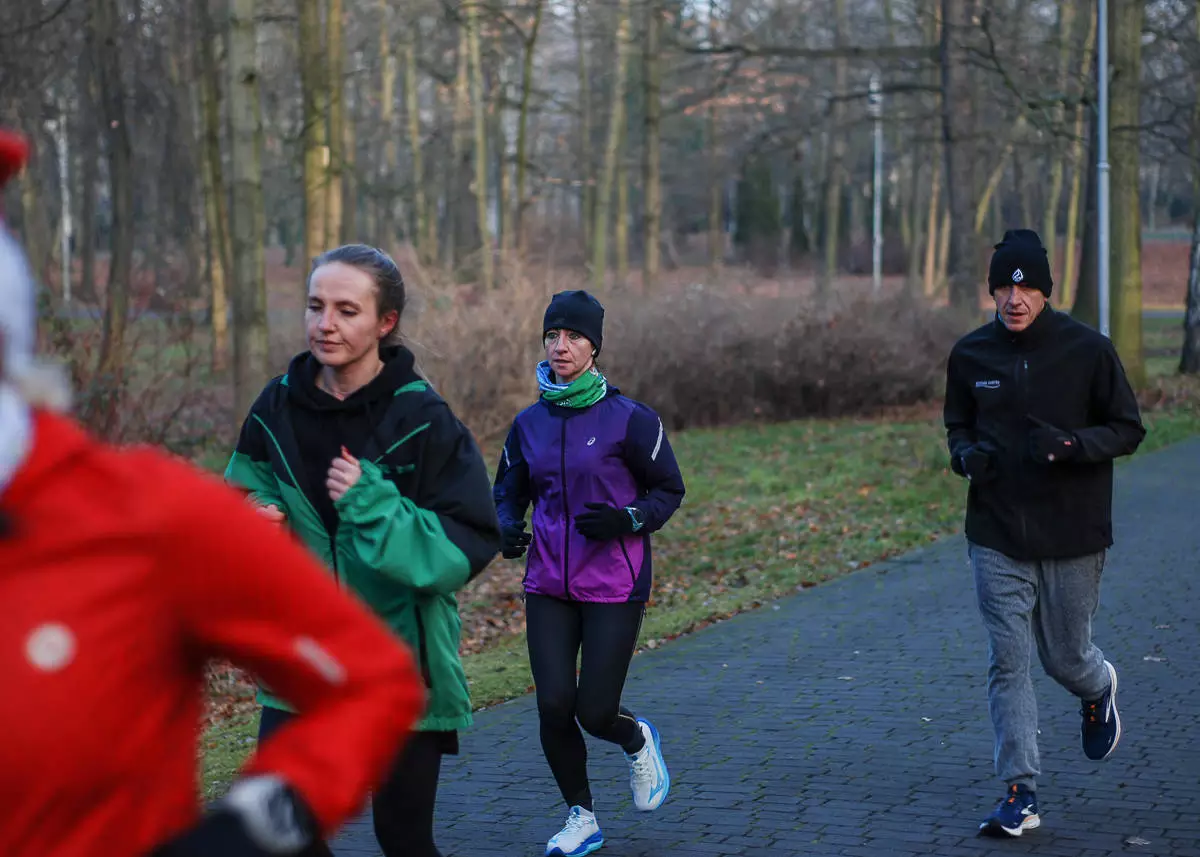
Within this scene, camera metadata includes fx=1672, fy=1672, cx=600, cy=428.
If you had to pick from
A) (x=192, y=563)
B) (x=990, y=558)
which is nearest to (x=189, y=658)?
(x=192, y=563)

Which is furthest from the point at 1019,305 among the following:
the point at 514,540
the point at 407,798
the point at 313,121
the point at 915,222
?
the point at 915,222

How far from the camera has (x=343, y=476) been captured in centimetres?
370

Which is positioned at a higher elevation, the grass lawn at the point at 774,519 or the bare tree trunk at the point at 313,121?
the bare tree trunk at the point at 313,121

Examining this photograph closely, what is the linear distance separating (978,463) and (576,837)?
75.8 inches

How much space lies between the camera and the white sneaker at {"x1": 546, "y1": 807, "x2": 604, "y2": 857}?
5676 mm

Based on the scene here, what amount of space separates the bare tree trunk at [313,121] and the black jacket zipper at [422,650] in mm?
16927

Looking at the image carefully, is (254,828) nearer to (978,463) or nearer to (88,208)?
(978,463)

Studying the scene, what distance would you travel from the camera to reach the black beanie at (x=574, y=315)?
577 cm

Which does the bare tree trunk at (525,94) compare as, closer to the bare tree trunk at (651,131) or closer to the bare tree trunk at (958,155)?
the bare tree trunk at (651,131)

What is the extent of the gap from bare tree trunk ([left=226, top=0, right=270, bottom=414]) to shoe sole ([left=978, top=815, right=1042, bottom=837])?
10359mm

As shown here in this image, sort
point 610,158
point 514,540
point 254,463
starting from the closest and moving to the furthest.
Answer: point 254,463 < point 514,540 < point 610,158

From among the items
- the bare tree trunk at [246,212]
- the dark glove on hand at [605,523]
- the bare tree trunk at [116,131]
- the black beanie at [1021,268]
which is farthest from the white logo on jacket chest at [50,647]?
the bare tree trunk at [116,131]

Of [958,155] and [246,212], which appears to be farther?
[958,155]

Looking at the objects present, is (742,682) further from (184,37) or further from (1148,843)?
(184,37)
